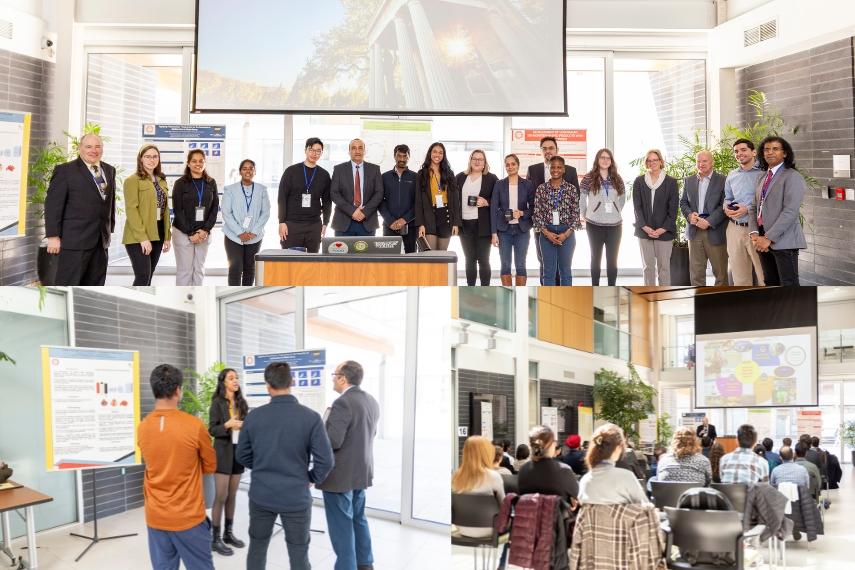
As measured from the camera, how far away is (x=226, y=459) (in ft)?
12.0

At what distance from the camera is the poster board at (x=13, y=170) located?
712 centimetres

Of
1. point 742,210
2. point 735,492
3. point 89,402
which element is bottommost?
point 735,492

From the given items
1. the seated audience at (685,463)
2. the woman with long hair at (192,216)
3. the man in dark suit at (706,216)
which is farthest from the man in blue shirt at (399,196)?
the seated audience at (685,463)

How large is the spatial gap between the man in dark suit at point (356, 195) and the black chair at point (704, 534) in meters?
3.96

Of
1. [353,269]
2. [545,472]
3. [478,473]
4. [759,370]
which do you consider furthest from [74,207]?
[759,370]

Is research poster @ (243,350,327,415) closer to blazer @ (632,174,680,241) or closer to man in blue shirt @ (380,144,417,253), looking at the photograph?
man in blue shirt @ (380,144,417,253)

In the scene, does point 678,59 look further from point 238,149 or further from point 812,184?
point 238,149

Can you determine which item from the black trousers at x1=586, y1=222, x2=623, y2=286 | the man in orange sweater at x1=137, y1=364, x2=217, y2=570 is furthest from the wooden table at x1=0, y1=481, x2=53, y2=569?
the black trousers at x1=586, y1=222, x2=623, y2=286

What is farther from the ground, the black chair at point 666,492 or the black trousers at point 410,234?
the black trousers at point 410,234

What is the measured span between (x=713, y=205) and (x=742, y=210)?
1.26 feet

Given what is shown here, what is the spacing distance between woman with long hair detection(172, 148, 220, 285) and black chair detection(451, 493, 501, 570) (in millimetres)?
3851

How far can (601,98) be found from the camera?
934cm

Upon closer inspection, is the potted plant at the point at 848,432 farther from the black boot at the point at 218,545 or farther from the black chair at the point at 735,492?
the black boot at the point at 218,545

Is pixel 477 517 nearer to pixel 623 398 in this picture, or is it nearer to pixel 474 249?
pixel 623 398
